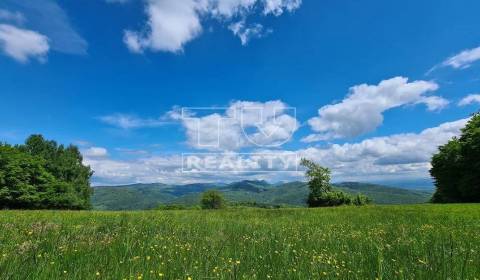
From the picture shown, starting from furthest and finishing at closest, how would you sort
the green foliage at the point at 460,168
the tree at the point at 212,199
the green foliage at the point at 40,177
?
the tree at the point at 212,199, the green foliage at the point at 40,177, the green foliage at the point at 460,168

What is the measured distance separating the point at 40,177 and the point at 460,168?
82.0 meters

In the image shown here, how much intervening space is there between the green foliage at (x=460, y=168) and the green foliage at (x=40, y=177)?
77.6 metres

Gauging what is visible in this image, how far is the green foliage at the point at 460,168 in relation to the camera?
60.4 m

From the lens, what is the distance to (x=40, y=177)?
74.8m

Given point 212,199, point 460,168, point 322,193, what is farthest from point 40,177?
point 460,168

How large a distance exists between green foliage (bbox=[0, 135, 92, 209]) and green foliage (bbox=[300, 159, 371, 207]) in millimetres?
52184

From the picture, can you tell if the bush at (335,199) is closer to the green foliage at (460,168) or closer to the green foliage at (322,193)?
the green foliage at (322,193)

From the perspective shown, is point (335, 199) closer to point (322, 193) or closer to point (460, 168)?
point (322, 193)

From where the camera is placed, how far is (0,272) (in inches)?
186

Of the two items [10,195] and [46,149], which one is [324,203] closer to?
[10,195]

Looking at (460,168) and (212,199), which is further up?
(460,168)

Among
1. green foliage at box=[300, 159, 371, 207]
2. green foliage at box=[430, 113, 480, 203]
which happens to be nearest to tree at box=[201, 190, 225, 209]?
green foliage at box=[300, 159, 371, 207]

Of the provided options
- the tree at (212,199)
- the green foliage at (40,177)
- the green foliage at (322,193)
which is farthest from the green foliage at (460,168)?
the tree at (212,199)

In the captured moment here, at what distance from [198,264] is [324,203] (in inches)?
2666
